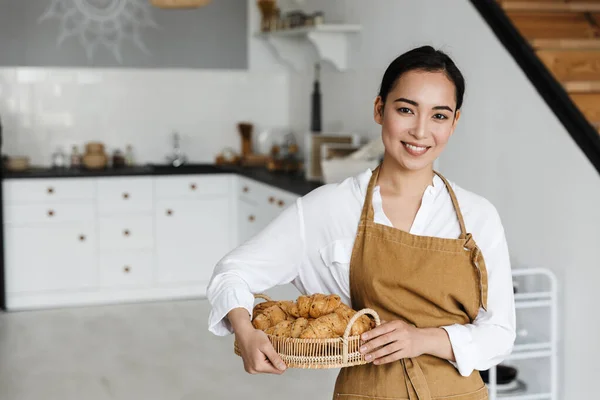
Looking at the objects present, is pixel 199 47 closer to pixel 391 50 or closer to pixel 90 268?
pixel 90 268

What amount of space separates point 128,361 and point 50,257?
5.00 feet

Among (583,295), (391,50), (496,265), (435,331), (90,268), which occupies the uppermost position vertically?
(391,50)

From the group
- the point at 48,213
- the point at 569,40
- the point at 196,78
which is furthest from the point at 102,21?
the point at 569,40

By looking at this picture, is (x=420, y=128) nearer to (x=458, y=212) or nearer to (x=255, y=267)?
(x=458, y=212)

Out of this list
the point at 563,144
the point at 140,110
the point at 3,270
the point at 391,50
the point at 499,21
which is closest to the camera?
the point at 563,144

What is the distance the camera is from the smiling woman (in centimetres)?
149

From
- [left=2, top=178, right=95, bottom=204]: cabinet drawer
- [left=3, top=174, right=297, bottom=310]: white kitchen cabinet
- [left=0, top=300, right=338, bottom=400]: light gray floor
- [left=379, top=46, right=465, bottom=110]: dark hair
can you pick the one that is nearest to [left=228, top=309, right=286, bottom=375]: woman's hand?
[left=379, top=46, right=465, bottom=110]: dark hair

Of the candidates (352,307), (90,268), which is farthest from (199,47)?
(352,307)

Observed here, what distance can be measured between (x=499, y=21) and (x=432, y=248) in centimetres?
222

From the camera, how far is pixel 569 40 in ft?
11.9

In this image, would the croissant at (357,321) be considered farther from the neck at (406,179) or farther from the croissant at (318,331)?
the neck at (406,179)

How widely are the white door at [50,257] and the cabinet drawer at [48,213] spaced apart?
0.04 m

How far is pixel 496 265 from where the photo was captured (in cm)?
154

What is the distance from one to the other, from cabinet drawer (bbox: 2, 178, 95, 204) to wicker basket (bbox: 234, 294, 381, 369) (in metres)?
4.72
